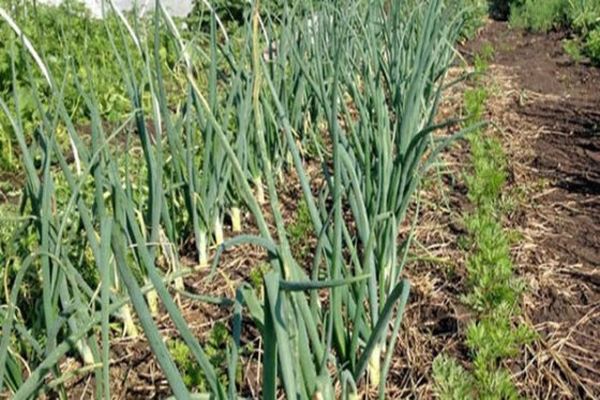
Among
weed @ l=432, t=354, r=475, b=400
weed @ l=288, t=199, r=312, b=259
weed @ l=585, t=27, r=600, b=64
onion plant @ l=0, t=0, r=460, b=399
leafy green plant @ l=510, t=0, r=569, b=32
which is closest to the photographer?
onion plant @ l=0, t=0, r=460, b=399

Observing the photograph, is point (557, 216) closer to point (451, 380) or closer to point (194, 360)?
point (451, 380)

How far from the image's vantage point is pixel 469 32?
6836 mm

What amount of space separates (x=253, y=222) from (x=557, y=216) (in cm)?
109

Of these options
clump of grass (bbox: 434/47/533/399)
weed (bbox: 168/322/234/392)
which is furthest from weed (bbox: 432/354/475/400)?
weed (bbox: 168/322/234/392)

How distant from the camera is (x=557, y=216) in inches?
105

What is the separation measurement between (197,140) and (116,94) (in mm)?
1415

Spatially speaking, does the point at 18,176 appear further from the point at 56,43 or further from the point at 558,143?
the point at 558,143

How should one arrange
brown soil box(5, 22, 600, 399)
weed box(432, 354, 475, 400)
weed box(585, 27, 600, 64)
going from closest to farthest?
1. weed box(432, 354, 475, 400)
2. brown soil box(5, 22, 600, 399)
3. weed box(585, 27, 600, 64)

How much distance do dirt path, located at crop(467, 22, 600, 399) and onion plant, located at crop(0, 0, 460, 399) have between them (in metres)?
0.41

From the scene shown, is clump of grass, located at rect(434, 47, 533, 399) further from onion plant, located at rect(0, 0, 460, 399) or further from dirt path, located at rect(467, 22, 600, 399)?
onion plant, located at rect(0, 0, 460, 399)

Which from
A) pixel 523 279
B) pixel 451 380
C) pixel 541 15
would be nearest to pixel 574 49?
pixel 541 15

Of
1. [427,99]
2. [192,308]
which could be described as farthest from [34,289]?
Answer: [427,99]

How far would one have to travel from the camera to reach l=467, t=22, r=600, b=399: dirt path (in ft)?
5.97

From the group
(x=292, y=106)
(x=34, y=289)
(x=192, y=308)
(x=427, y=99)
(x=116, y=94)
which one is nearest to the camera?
(x=34, y=289)
